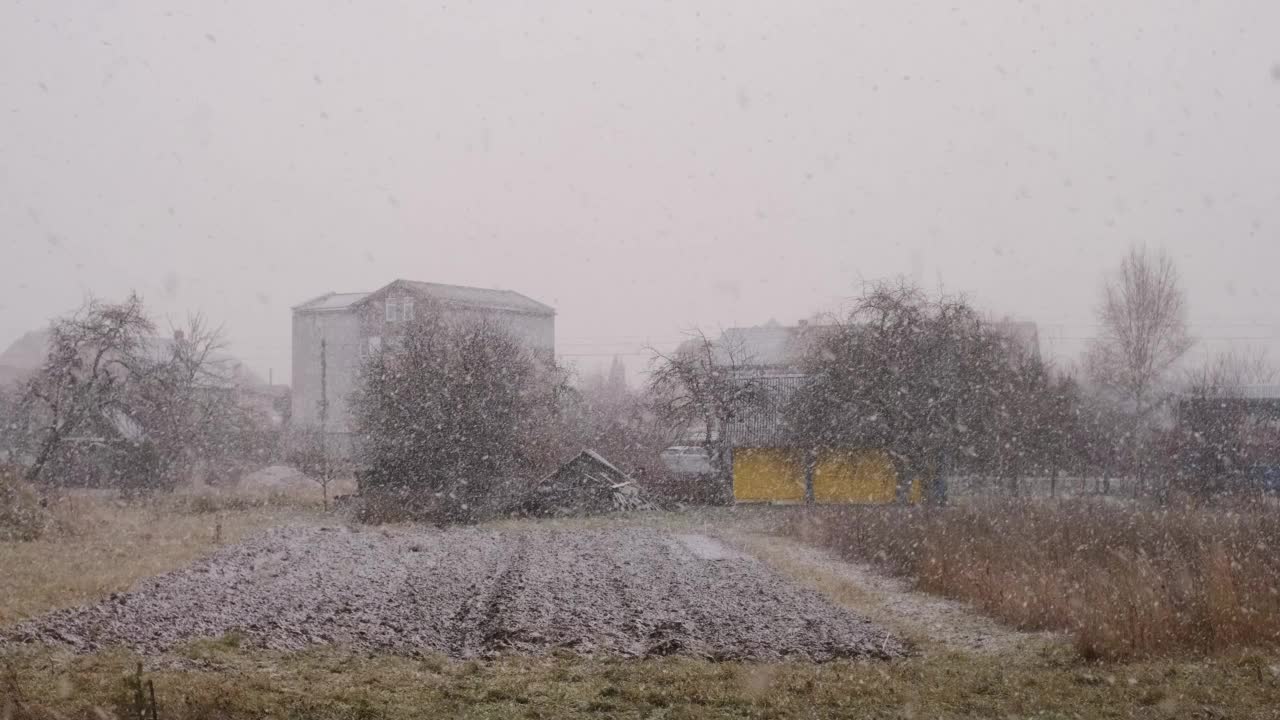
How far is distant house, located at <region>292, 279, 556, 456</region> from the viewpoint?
6338cm

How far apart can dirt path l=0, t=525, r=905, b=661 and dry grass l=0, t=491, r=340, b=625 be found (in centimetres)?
69

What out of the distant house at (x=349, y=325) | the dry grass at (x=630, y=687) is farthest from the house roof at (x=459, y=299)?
the dry grass at (x=630, y=687)

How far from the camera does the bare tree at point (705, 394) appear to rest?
126 ft

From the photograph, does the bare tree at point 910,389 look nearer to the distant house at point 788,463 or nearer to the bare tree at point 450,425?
the distant house at point 788,463

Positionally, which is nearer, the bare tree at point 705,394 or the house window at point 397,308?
the bare tree at point 705,394

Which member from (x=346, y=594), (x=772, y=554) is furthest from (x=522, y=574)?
(x=772, y=554)

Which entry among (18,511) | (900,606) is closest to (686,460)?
(18,511)

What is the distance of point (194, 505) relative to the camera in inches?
1249

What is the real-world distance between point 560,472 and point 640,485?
2.78 m

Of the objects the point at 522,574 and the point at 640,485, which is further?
the point at 640,485

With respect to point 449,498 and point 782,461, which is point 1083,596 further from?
point 782,461

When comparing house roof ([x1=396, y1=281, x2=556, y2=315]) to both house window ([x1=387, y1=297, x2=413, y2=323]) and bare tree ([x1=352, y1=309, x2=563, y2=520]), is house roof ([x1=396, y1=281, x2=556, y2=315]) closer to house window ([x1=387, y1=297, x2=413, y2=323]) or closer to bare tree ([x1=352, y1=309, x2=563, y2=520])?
house window ([x1=387, y1=297, x2=413, y2=323])

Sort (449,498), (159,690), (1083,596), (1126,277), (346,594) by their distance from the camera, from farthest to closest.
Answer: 1. (1126,277)
2. (449,498)
3. (346,594)
4. (1083,596)
5. (159,690)

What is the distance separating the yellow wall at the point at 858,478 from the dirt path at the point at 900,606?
45.7ft
